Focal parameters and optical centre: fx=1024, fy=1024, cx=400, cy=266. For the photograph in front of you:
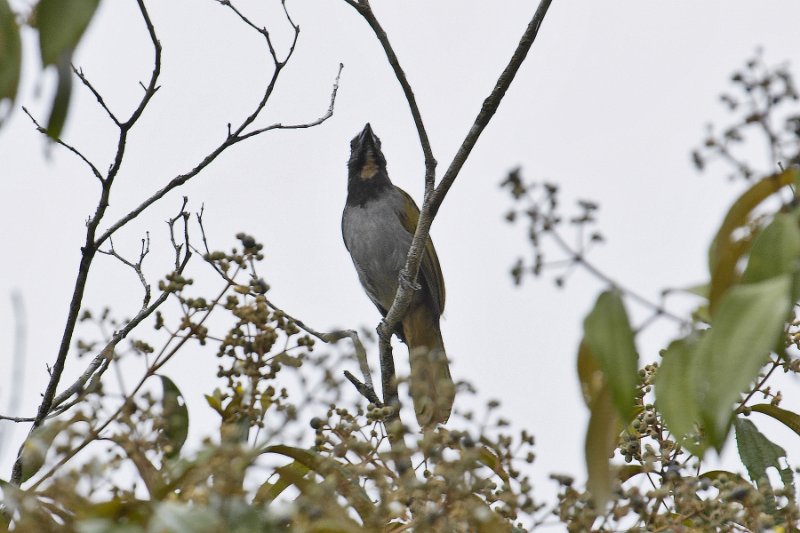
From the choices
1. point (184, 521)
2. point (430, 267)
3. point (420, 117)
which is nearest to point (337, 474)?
point (184, 521)

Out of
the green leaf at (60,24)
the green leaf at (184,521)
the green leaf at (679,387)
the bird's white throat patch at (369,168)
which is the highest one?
the bird's white throat patch at (369,168)

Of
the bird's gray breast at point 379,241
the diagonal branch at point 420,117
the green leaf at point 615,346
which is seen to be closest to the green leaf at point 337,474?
the green leaf at point 615,346

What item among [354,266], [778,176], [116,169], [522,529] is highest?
[354,266]

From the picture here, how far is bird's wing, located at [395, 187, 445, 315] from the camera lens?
617 cm

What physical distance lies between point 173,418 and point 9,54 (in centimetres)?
59

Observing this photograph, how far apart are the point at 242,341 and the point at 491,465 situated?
0.56m

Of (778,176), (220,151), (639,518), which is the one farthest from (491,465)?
(220,151)

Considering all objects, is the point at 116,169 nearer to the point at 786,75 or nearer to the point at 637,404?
the point at 637,404

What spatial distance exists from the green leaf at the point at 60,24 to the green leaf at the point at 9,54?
68 mm

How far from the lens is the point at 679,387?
1363 millimetres

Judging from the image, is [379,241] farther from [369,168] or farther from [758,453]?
[758,453]

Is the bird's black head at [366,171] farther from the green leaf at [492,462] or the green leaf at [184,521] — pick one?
the green leaf at [184,521]

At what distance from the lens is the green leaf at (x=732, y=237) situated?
134 cm

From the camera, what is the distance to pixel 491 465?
201 cm
